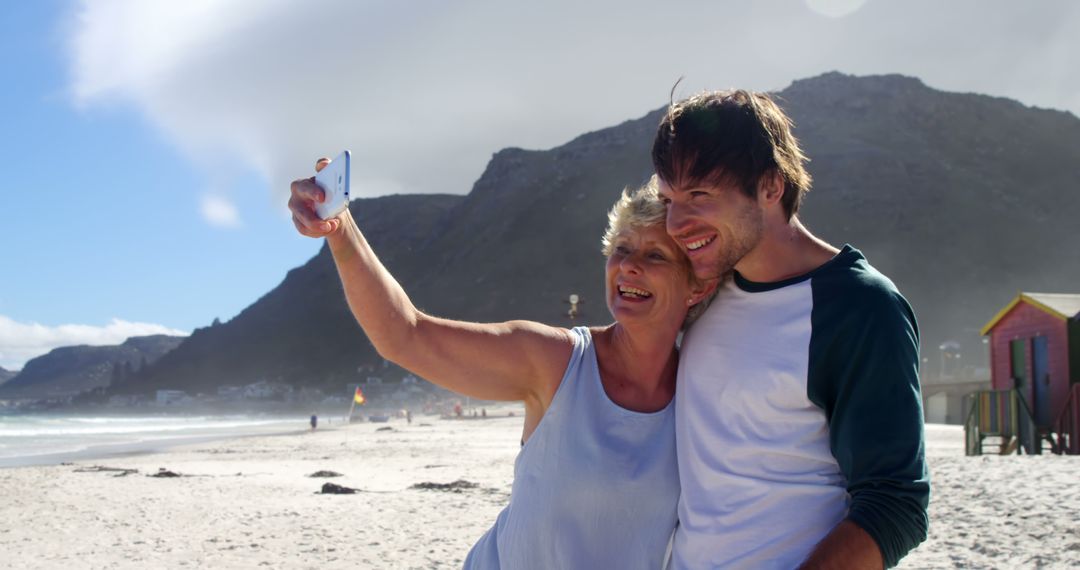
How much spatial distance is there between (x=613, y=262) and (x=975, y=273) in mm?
100769

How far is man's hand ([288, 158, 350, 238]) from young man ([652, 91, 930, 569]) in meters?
0.79

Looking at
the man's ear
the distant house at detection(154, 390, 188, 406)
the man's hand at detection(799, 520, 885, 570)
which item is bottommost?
the distant house at detection(154, 390, 188, 406)

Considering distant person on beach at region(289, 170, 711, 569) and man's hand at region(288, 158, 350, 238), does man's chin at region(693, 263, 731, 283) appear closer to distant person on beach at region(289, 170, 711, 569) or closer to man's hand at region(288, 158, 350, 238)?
distant person on beach at region(289, 170, 711, 569)

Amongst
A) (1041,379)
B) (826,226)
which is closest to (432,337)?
(1041,379)

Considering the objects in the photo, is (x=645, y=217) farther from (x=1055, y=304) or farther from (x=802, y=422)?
(x=1055, y=304)

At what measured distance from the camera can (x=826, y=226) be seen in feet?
318

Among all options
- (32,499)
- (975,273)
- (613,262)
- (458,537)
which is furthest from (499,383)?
(975,273)

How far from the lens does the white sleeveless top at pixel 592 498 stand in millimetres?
2178

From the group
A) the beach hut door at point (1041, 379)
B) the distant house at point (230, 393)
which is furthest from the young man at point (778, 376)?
the distant house at point (230, 393)

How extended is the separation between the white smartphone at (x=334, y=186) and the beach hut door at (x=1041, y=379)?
16754mm

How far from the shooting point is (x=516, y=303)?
108500 mm

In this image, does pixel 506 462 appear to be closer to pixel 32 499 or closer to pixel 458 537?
pixel 32 499

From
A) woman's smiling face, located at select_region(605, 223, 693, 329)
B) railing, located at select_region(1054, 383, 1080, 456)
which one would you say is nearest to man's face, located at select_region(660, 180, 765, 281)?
woman's smiling face, located at select_region(605, 223, 693, 329)

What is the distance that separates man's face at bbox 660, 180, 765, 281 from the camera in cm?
189
